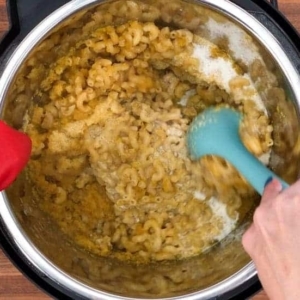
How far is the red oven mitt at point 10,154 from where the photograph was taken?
0.73 m

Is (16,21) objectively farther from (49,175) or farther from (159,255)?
(159,255)

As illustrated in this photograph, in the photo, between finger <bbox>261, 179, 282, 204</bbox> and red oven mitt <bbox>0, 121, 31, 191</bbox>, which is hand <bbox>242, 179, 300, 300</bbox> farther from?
red oven mitt <bbox>0, 121, 31, 191</bbox>

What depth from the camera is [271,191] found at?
2.27ft

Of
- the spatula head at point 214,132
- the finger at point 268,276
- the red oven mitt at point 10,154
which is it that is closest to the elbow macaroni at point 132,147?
the spatula head at point 214,132

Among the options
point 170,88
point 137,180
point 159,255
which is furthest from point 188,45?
point 159,255

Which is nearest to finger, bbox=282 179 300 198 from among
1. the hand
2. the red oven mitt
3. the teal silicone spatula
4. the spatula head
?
the hand

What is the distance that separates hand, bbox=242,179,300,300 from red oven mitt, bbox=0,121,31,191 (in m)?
0.32

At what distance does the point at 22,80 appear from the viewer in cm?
86

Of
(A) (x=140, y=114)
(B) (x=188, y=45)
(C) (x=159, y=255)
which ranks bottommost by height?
(C) (x=159, y=255)

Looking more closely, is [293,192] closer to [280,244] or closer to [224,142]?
[280,244]

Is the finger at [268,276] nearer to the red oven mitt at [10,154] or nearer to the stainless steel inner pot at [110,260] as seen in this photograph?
the stainless steel inner pot at [110,260]

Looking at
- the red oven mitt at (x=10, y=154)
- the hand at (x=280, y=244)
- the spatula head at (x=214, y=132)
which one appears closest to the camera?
the hand at (x=280, y=244)

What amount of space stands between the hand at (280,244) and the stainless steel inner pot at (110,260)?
203mm

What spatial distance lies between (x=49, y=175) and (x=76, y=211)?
76 millimetres
